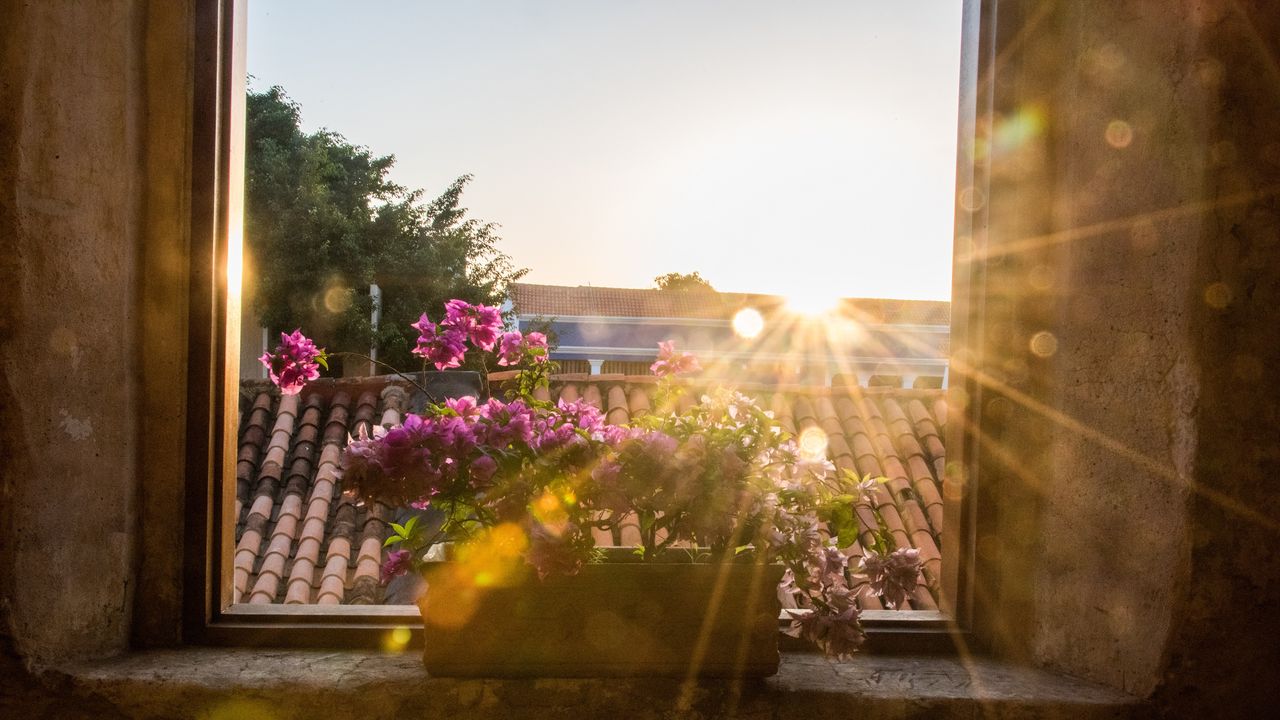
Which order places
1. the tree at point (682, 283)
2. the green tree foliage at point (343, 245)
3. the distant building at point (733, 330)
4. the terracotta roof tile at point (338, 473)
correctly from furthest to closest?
1. the tree at point (682, 283)
2. the distant building at point (733, 330)
3. the green tree foliage at point (343, 245)
4. the terracotta roof tile at point (338, 473)

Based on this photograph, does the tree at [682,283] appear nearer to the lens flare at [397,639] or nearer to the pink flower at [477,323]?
the pink flower at [477,323]

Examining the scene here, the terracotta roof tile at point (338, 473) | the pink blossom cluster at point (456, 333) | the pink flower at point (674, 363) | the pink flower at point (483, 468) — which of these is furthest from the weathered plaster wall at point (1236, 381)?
the terracotta roof tile at point (338, 473)

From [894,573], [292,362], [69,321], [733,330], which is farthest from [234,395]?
[733,330]

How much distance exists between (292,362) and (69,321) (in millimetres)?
336

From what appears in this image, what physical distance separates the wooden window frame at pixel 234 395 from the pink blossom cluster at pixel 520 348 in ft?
1.57

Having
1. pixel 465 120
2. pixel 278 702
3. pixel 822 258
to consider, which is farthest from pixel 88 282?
pixel 822 258

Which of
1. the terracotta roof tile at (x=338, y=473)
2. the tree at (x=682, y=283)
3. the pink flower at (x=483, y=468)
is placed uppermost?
the tree at (x=682, y=283)

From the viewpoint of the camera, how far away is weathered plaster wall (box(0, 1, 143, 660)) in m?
1.18

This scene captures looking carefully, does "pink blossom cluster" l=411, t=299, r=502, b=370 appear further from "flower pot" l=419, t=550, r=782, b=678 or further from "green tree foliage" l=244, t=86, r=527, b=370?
"green tree foliage" l=244, t=86, r=527, b=370

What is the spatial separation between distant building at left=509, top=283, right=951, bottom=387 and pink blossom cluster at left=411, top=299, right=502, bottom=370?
36.2 feet

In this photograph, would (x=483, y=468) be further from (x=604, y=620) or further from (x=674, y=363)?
(x=674, y=363)

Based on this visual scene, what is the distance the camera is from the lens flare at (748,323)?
43.5 feet

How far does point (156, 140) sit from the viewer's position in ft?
4.66

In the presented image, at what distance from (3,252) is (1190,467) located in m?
1.72
